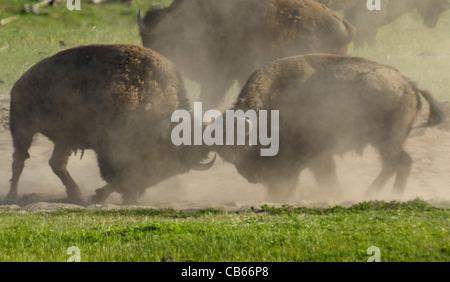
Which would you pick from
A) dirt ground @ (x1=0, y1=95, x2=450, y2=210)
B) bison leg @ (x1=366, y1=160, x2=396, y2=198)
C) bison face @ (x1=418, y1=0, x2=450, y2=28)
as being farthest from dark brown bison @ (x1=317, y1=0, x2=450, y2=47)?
bison leg @ (x1=366, y1=160, x2=396, y2=198)

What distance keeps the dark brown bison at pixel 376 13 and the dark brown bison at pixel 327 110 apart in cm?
1135

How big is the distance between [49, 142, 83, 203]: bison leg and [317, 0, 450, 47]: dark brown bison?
1251cm

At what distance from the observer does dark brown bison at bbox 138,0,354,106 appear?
15414 mm

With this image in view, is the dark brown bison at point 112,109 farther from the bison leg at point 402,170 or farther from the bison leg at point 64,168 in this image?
the bison leg at point 402,170

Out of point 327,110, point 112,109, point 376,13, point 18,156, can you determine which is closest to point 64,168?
point 18,156

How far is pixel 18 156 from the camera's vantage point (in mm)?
12586

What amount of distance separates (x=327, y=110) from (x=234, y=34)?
4.53m

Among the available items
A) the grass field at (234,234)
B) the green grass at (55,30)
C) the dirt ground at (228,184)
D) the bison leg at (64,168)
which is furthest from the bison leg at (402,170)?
the green grass at (55,30)

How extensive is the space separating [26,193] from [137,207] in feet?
9.67

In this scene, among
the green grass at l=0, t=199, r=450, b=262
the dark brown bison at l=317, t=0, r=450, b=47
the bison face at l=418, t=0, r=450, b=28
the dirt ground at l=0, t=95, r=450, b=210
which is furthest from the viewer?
the bison face at l=418, t=0, r=450, b=28

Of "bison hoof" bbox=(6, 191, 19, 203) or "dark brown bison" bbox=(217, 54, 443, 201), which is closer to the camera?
"dark brown bison" bbox=(217, 54, 443, 201)

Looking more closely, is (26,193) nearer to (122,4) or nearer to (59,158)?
(59,158)

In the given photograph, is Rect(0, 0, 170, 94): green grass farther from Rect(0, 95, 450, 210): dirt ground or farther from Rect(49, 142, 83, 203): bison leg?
Rect(49, 142, 83, 203): bison leg

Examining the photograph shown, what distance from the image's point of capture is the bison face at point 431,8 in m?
25.4
